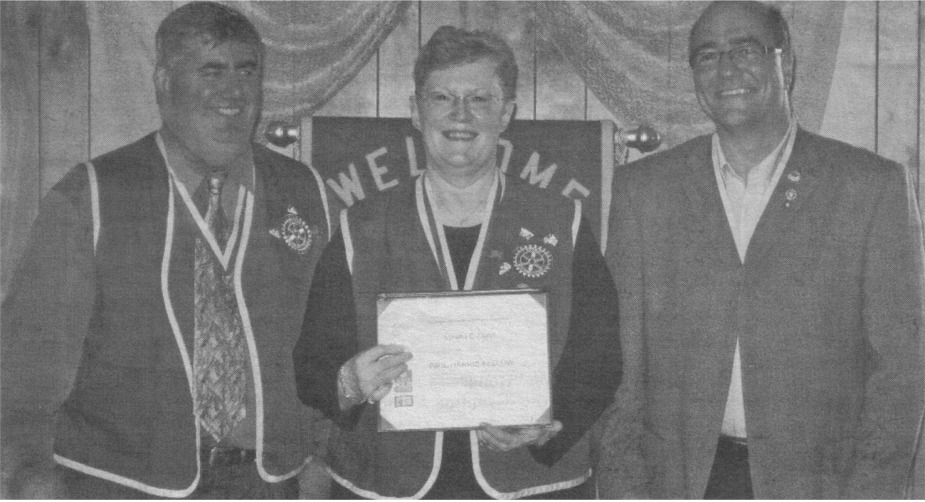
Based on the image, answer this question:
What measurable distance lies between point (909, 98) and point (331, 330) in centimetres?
137

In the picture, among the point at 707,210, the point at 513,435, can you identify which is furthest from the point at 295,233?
the point at 707,210

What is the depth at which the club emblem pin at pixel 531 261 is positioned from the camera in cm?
182

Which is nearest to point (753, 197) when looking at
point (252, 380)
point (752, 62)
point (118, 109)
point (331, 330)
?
point (752, 62)

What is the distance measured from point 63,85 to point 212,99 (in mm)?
438

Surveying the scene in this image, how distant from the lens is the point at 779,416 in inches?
72.1

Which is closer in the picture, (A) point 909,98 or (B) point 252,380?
(B) point 252,380

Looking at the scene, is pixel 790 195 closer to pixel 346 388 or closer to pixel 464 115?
pixel 464 115

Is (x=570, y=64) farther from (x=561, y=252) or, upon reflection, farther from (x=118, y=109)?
(x=118, y=109)

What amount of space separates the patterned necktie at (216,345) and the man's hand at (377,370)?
0.25 metres

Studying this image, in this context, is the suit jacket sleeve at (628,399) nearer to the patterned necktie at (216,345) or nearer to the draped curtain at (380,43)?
the draped curtain at (380,43)

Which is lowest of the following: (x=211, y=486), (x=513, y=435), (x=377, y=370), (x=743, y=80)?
(x=211, y=486)

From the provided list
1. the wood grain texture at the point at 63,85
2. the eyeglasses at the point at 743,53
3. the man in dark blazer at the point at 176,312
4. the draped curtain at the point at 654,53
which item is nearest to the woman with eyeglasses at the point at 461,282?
the man in dark blazer at the point at 176,312

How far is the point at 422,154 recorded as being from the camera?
2.07m

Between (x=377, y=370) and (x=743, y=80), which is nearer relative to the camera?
(x=377, y=370)
